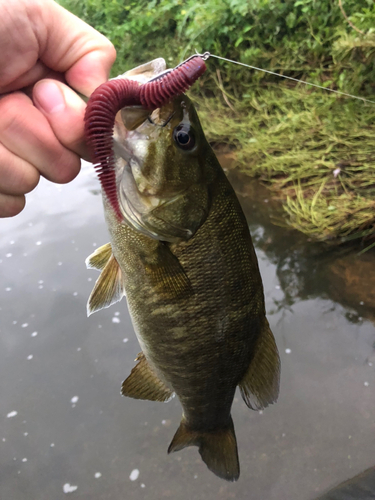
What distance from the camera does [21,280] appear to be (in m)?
3.54

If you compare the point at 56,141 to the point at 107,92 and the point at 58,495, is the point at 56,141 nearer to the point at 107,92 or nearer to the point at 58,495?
the point at 107,92

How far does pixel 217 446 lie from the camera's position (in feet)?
4.92

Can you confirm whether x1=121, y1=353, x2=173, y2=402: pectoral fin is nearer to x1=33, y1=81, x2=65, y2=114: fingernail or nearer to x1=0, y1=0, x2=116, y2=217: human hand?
x1=0, y1=0, x2=116, y2=217: human hand

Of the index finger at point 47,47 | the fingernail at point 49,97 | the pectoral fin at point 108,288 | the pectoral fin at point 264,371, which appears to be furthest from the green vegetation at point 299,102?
the fingernail at point 49,97

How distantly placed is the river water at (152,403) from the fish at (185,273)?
983mm

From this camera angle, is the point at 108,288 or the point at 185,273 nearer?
the point at 185,273

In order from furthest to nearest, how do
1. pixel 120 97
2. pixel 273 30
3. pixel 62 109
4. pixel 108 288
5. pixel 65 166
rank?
pixel 273 30
pixel 108 288
pixel 65 166
pixel 62 109
pixel 120 97

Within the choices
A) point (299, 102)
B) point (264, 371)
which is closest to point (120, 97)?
point (264, 371)

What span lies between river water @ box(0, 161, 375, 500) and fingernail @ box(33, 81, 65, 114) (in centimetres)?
222

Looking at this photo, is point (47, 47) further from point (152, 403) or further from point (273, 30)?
point (273, 30)

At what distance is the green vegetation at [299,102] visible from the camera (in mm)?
3443

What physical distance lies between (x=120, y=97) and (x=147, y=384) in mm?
1153

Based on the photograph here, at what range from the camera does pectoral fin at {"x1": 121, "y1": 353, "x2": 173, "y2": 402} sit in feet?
4.87

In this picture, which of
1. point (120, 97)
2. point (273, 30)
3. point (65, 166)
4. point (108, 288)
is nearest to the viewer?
point (120, 97)
